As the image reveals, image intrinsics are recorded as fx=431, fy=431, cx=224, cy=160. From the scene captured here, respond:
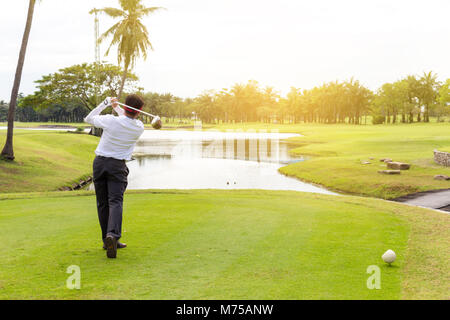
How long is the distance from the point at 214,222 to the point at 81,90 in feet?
224

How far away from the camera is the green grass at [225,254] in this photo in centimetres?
478

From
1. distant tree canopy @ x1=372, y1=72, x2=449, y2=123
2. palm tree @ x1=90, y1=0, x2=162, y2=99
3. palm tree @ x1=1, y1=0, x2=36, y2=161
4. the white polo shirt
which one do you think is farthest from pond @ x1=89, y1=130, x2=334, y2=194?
distant tree canopy @ x1=372, y1=72, x2=449, y2=123

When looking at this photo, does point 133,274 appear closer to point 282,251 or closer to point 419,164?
point 282,251

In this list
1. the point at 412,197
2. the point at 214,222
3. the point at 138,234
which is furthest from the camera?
the point at 412,197

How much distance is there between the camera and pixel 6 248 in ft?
20.8

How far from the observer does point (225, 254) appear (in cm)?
609

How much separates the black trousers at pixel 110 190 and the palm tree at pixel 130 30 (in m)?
43.8

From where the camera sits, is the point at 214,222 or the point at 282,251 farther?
the point at 214,222

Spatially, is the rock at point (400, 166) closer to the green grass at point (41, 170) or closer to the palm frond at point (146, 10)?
the green grass at point (41, 170)

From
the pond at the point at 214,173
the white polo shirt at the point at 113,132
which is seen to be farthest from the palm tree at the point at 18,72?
the white polo shirt at the point at 113,132

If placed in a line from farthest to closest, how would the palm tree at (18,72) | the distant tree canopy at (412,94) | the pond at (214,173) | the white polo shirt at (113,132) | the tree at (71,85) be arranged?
the distant tree canopy at (412,94) → the tree at (71,85) → the pond at (214,173) → the palm tree at (18,72) → the white polo shirt at (113,132)

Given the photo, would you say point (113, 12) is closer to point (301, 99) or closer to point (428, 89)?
point (428, 89)
